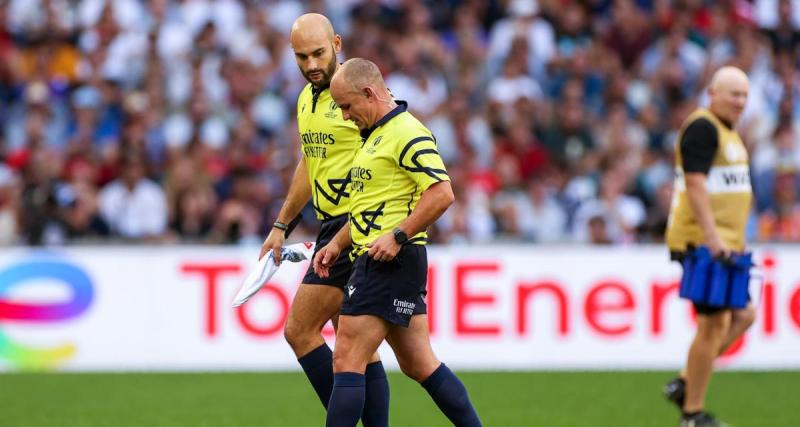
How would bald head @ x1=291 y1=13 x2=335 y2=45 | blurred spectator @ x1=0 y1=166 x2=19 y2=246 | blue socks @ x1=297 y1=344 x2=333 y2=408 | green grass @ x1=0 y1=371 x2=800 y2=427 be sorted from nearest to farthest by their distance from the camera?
bald head @ x1=291 y1=13 x2=335 y2=45, blue socks @ x1=297 y1=344 x2=333 y2=408, green grass @ x1=0 y1=371 x2=800 y2=427, blurred spectator @ x1=0 y1=166 x2=19 y2=246

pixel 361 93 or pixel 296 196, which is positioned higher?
pixel 361 93

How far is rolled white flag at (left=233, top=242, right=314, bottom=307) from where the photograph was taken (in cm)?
709

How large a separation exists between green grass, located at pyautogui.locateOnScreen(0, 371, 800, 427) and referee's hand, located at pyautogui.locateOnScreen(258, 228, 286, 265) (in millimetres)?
1876

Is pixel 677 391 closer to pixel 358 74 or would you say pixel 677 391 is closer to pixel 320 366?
pixel 320 366

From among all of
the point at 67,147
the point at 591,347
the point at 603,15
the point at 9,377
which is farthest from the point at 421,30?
the point at 9,377

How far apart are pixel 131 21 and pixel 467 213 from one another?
5096mm

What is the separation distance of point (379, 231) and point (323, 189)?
786 millimetres

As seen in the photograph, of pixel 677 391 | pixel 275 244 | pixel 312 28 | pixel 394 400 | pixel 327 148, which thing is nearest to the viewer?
pixel 312 28

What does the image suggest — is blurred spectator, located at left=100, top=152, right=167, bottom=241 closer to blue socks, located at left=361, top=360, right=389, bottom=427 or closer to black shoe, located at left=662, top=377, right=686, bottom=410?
black shoe, located at left=662, top=377, right=686, bottom=410

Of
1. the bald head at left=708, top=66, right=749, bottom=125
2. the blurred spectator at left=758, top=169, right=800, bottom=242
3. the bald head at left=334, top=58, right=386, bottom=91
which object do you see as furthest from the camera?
the blurred spectator at left=758, top=169, right=800, bottom=242

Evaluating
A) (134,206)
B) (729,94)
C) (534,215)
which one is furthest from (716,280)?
(134,206)

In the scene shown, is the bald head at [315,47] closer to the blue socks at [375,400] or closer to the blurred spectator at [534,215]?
the blue socks at [375,400]

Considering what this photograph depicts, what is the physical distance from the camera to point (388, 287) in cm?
643

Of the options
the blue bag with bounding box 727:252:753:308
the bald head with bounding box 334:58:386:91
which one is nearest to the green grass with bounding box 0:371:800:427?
the blue bag with bounding box 727:252:753:308
